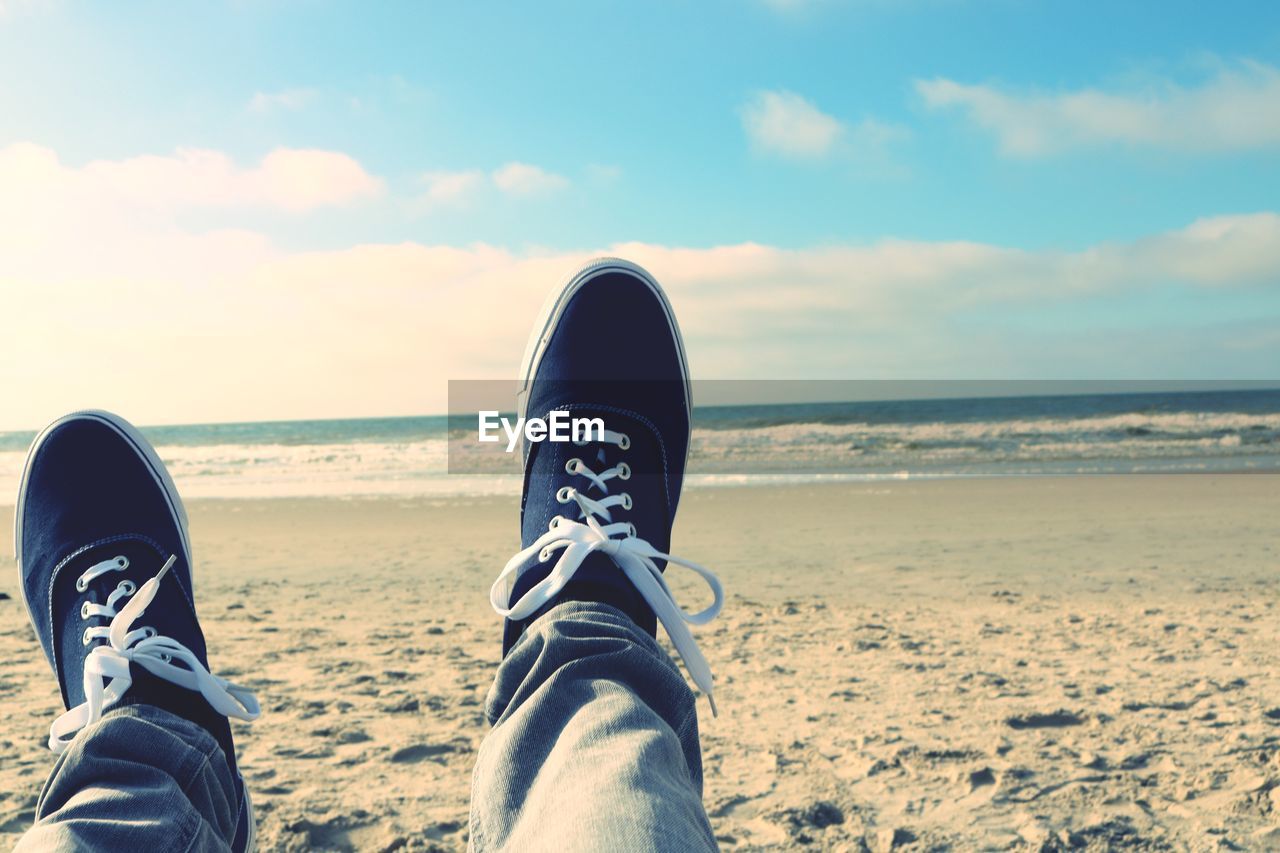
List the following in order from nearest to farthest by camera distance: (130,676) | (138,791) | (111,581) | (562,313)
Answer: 1. (138,791)
2. (130,676)
3. (111,581)
4. (562,313)

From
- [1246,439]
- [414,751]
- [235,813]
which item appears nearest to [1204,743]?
[414,751]

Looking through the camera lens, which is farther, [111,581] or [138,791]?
[111,581]

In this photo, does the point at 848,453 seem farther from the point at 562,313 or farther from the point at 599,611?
the point at 599,611

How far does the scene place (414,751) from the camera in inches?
79.5

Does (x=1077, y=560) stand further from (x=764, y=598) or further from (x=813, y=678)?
(x=813, y=678)

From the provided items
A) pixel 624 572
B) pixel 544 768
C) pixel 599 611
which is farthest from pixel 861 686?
pixel 544 768

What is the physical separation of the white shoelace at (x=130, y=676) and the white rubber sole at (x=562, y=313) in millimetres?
1003

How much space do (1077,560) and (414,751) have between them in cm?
349

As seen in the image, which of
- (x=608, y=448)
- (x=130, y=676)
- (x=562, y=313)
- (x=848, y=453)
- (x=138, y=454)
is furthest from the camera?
(x=848, y=453)

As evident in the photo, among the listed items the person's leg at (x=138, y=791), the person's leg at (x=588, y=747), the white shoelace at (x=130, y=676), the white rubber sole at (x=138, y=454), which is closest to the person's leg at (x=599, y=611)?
the person's leg at (x=588, y=747)

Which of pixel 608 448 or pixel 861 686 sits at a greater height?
pixel 608 448

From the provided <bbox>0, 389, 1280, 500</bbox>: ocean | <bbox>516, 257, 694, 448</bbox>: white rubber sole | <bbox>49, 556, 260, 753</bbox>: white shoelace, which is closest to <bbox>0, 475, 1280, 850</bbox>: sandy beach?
<bbox>49, 556, 260, 753</bbox>: white shoelace

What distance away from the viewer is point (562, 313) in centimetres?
246

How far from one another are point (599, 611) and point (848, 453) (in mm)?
11797
